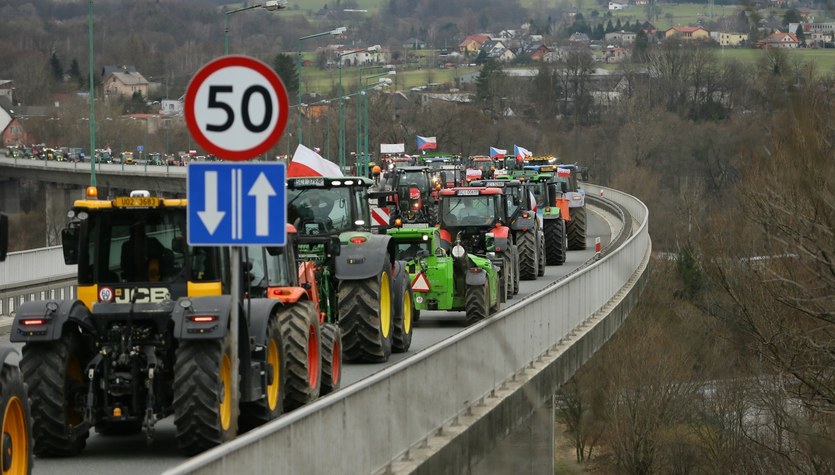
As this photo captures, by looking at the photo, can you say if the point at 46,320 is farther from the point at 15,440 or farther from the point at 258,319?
the point at 15,440

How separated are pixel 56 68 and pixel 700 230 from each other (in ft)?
407

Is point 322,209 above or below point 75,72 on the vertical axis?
above

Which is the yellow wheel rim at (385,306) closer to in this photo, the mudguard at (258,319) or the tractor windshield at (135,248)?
the mudguard at (258,319)

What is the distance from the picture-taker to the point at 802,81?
26.3ft

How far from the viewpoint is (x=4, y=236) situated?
8859 millimetres

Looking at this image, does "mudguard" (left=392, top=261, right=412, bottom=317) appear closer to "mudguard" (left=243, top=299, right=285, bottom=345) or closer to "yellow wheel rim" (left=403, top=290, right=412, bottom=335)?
"yellow wheel rim" (left=403, top=290, right=412, bottom=335)

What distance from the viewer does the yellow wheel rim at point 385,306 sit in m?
21.6

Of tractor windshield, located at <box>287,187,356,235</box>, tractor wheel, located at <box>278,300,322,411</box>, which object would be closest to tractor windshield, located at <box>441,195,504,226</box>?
tractor windshield, located at <box>287,187,356,235</box>

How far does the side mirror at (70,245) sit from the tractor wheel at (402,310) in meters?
8.01

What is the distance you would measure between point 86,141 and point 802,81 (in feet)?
480

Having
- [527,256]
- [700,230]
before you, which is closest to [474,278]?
[527,256]

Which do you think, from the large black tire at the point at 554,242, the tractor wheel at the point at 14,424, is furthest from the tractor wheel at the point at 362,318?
the large black tire at the point at 554,242

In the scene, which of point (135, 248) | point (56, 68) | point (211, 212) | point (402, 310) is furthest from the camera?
point (56, 68)

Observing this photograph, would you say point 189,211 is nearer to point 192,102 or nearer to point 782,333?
point 192,102
